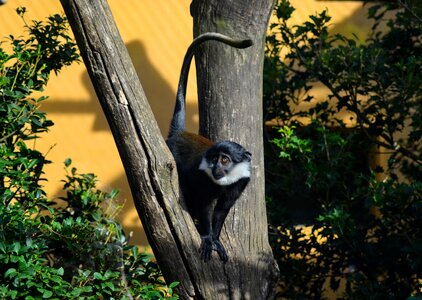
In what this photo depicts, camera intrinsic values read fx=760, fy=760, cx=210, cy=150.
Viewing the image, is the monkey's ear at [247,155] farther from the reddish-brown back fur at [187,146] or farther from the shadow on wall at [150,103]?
the shadow on wall at [150,103]

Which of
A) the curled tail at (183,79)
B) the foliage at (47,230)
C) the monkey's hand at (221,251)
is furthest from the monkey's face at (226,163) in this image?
the foliage at (47,230)

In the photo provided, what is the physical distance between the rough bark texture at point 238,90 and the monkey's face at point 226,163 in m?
0.06

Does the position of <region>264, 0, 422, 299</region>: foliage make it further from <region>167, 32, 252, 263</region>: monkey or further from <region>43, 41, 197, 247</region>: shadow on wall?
<region>43, 41, 197, 247</region>: shadow on wall

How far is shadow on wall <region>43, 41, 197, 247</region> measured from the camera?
6984 mm

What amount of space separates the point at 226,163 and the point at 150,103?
254 centimetres

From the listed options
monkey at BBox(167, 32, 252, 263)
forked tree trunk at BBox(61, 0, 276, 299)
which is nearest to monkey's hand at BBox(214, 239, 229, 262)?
forked tree trunk at BBox(61, 0, 276, 299)

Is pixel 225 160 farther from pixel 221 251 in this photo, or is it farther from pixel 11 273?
pixel 11 273

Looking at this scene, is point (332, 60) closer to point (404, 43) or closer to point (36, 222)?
point (404, 43)

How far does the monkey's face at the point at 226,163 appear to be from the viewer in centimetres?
462

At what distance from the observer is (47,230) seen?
4.54m

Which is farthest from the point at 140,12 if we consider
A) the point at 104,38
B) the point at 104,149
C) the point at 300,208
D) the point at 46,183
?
the point at 104,38

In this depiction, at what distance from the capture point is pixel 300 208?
7.45 meters

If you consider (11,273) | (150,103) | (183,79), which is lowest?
(11,273)

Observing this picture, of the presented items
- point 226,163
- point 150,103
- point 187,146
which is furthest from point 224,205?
point 150,103
